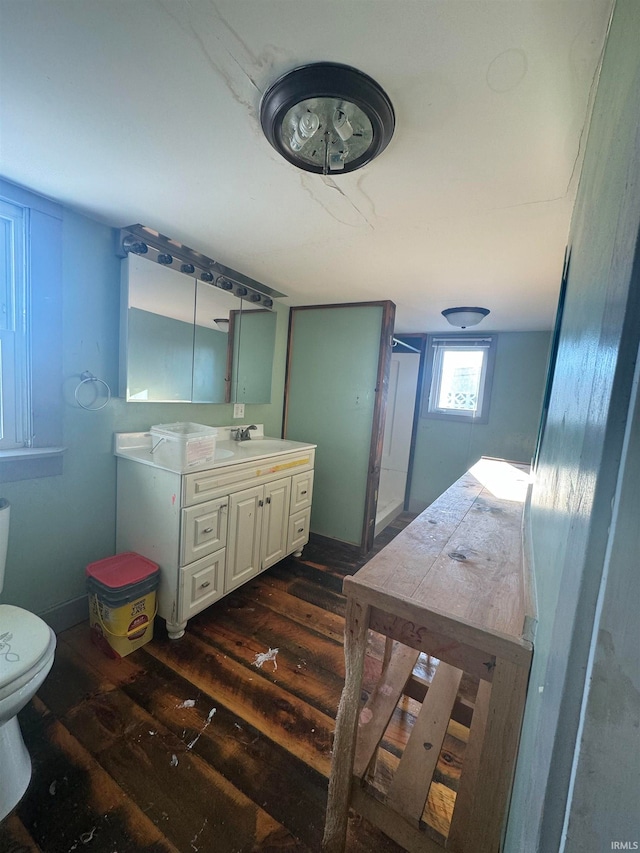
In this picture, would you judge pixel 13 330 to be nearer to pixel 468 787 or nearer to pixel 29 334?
pixel 29 334

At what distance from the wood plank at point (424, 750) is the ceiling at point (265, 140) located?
179cm

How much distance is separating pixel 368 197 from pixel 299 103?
1.50 feet

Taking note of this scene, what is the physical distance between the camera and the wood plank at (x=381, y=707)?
99 centimetres

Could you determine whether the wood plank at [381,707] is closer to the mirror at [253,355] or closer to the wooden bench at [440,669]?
the wooden bench at [440,669]

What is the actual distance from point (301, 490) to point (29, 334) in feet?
5.89

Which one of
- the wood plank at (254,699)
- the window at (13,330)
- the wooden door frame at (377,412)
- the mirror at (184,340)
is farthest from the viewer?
the wooden door frame at (377,412)

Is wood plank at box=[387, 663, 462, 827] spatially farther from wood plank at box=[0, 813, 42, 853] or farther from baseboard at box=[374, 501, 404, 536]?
baseboard at box=[374, 501, 404, 536]

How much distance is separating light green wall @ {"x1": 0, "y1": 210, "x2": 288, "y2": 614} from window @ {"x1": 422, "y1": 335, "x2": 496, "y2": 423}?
2921mm

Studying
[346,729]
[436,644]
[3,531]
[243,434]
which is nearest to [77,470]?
[3,531]

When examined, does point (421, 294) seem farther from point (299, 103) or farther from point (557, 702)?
point (557, 702)

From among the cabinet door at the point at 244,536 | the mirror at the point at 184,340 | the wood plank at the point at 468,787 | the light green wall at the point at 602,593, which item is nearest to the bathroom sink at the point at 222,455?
the cabinet door at the point at 244,536

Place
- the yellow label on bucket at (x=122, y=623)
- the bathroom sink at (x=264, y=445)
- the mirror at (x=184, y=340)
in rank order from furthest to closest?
the bathroom sink at (x=264, y=445) → the mirror at (x=184, y=340) → the yellow label on bucket at (x=122, y=623)

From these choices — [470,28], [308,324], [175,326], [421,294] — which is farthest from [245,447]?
[470,28]

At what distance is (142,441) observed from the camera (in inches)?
75.2
